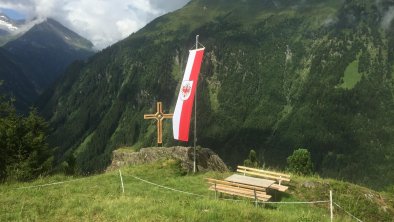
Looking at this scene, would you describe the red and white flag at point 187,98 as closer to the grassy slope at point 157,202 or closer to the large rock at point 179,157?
the large rock at point 179,157

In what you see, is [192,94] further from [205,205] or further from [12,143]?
[12,143]

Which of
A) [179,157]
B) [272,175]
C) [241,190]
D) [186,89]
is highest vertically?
[186,89]

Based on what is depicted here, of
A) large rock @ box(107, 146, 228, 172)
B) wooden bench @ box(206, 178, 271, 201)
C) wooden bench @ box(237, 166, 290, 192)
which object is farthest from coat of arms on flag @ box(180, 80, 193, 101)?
wooden bench @ box(206, 178, 271, 201)

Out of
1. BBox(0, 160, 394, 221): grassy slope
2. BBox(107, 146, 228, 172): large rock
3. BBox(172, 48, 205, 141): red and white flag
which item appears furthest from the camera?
BBox(107, 146, 228, 172): large rock

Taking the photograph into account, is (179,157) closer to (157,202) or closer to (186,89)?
(186,89)

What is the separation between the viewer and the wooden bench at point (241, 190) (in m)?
21.0

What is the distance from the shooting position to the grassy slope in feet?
54.5

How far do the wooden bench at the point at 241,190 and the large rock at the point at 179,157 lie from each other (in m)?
8.08

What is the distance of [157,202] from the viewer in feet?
61.2

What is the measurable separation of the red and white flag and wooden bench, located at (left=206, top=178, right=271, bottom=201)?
7366 millimetres

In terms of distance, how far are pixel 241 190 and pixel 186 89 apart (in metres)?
10.1

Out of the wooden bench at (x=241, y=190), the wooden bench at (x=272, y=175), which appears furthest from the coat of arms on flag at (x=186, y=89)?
the wooden bench at (x=241, y=190)

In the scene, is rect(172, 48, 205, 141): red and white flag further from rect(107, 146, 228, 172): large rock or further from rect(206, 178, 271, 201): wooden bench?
rect(206, 178, 271, 201): wooden bench

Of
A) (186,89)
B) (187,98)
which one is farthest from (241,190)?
(186,89)
